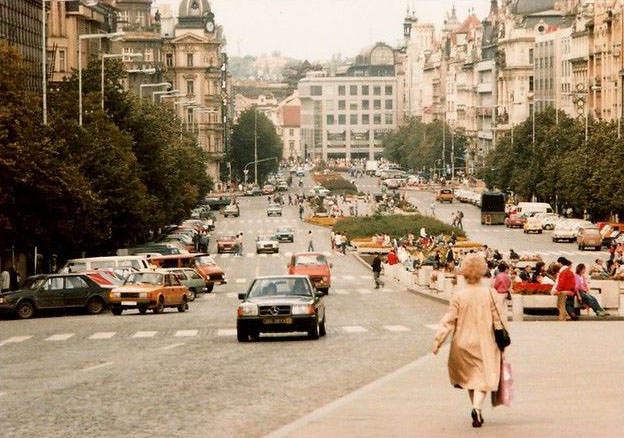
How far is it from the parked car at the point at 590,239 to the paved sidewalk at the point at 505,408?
240 feet

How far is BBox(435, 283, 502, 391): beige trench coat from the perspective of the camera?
19.0 m

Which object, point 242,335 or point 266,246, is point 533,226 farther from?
point 242,335

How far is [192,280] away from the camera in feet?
211

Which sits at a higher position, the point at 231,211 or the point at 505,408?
the point at 505,408

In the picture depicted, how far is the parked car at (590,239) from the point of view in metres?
102

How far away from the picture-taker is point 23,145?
180 ft

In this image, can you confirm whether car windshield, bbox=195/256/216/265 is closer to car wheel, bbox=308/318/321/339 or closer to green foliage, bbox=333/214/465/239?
car wheel, bbox=308/318/321/339

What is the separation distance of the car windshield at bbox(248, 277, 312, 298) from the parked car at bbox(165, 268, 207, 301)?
2528cm

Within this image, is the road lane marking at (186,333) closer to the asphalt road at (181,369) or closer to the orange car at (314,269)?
the asphalt road at (181,369)

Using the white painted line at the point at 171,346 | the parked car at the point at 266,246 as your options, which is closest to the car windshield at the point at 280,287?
the white painted line at the point at 171,346

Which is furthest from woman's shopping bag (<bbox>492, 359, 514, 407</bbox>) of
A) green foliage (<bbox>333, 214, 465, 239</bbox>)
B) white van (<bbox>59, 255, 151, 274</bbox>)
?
green foliage (<bbox>333, 214, 465, 239</bbox>)

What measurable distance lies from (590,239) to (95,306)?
5356 cm

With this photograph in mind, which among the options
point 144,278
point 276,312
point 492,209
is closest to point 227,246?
point 492,209

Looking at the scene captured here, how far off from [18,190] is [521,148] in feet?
345
